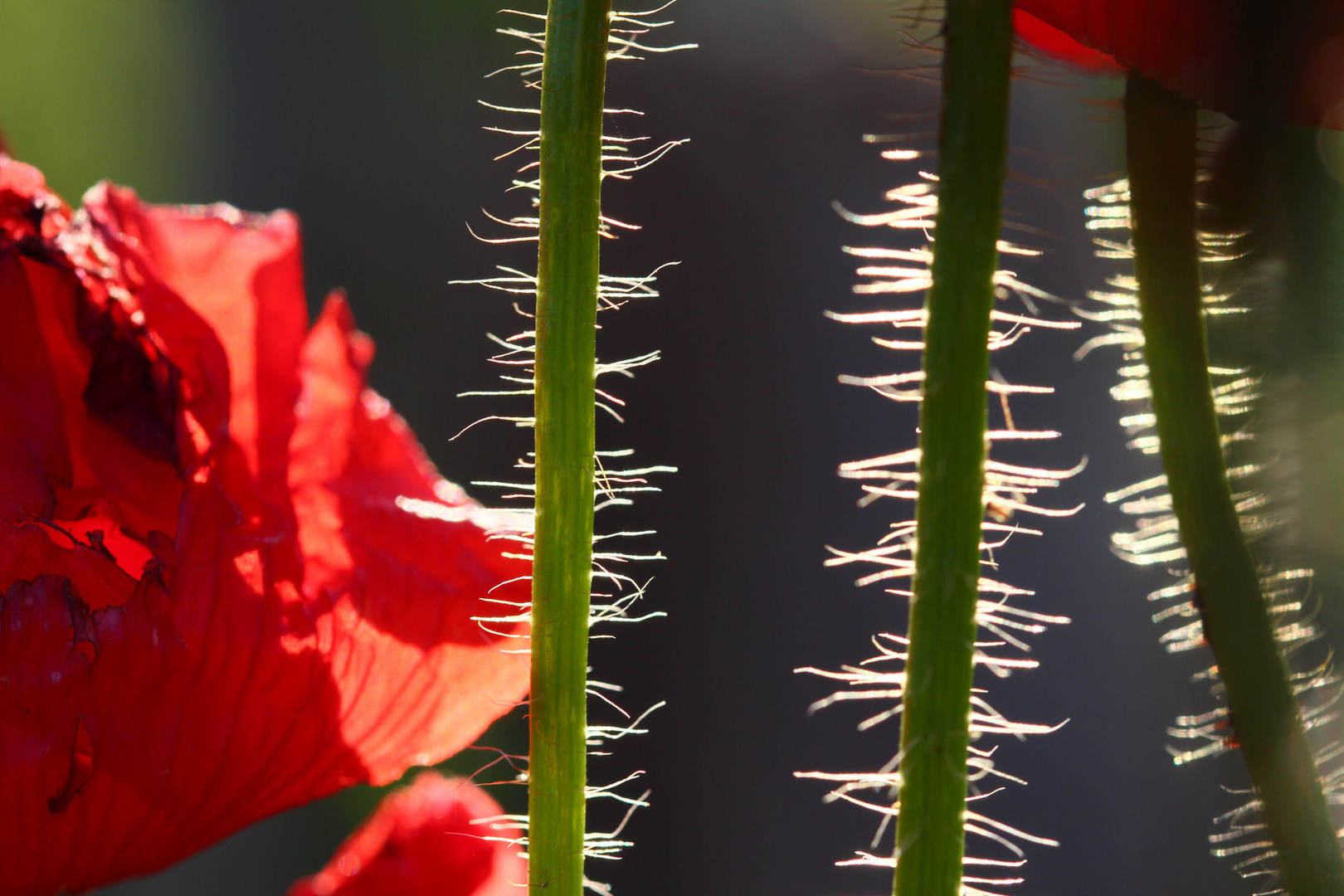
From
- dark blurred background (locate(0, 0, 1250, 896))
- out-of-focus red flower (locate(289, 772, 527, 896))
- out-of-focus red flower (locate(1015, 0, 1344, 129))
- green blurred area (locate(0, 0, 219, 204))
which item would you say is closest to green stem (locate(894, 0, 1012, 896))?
out-of-focus red flower (locate(1015, 0, 1344, 129))

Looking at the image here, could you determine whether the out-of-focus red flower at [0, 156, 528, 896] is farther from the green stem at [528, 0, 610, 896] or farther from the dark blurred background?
the dark blurred background

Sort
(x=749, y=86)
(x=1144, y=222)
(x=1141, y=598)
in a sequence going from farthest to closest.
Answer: (x=749, y=86)
(x=1141, y=598)
(x=1144, y=222)

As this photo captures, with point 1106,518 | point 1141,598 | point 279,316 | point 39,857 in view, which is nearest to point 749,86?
point 1106,518

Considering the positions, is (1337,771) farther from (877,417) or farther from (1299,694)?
(877,417)

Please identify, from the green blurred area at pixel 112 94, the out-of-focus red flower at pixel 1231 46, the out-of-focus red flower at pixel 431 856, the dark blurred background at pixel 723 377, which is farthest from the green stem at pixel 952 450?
the dark blurred background at pixel 723 377

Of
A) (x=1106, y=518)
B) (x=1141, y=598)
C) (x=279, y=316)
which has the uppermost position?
(x=279, y=316)

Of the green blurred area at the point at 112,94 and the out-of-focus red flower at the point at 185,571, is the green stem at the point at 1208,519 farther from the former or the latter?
the green blurred area at the point at 112,94

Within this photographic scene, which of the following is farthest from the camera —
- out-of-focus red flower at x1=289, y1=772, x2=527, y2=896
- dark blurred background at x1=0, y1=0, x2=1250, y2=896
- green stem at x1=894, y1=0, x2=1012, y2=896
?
dark blurred background at x1=0, y1=0, x2=1250, y2=896
